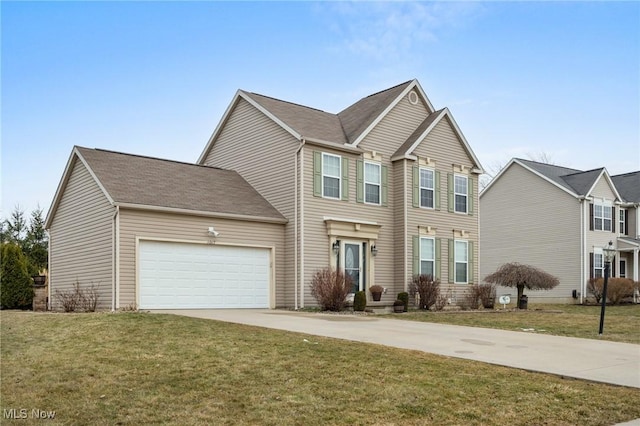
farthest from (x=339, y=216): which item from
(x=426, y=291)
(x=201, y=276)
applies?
(x=201, y=276)

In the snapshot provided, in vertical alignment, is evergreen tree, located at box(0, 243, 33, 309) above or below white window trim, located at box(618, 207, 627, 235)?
below

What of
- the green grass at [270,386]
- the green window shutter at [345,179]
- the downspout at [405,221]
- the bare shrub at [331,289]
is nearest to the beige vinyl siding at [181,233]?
the bare shrub at [331,289]

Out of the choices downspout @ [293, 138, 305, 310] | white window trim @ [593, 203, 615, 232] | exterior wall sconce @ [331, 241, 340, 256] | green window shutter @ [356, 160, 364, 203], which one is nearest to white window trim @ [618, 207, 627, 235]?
white window trim @ [593, 203, 615, 232]

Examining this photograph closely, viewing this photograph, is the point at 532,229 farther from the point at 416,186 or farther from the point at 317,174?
the point at 317,174

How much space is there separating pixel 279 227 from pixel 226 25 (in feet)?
25.8

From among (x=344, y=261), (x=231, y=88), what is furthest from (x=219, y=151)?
(x=344, y=261)

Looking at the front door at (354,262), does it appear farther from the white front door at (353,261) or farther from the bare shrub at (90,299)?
the bare shrub at (90,299)

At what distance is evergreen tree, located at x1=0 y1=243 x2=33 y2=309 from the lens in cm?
2386

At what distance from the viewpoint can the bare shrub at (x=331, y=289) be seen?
A: 21000mm

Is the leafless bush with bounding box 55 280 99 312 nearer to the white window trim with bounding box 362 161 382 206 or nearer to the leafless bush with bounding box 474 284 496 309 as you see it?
the white window trim with bounding box 362 161 382 206

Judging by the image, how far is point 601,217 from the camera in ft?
118

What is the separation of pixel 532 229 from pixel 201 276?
75.3 feet

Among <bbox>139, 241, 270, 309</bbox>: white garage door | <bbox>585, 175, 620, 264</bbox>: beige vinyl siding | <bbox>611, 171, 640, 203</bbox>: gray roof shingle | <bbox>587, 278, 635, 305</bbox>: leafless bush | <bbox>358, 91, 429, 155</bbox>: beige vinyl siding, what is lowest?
<bbox>587, 278, 635, 305</bbox>: leafless bush

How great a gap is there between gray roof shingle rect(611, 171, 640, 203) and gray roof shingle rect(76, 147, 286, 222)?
25371 mm
